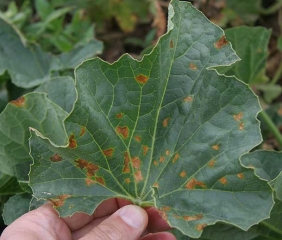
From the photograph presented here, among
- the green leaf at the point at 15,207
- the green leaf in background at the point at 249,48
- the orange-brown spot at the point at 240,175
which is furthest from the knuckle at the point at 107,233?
the green leaf in background at the point at 249,48

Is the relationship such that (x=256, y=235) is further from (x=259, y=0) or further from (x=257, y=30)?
(x=259, y=0)

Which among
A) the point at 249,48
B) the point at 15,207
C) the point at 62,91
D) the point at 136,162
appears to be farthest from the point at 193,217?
the point at 249,48

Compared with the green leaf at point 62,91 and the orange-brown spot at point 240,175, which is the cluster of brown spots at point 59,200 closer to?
the orange-brown spot at point 240,175

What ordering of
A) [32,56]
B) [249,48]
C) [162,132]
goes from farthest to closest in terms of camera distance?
1. [32,56]
2. [249,48]
3. [162,132]

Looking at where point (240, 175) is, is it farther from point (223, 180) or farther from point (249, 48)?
point (249, 48)

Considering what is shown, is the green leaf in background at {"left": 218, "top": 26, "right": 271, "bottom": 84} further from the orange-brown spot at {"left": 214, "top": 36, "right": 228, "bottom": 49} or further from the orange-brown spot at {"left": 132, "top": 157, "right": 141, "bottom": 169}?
the orange-brown spot at {"left": 132, "top": 157, "right": 141, "bottom": 169}

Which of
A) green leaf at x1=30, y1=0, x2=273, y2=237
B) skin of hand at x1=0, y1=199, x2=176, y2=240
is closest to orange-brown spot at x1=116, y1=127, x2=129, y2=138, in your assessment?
green leaf at x1=30, y1=0, x2=273, y2=237
